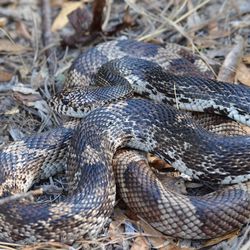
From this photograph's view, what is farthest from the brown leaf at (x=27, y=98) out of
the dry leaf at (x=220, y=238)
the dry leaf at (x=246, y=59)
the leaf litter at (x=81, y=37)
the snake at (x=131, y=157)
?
the dry leaf at (x=220, y=238)

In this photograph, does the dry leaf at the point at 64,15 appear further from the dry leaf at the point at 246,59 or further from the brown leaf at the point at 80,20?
the dry leaf at the point at 246,59

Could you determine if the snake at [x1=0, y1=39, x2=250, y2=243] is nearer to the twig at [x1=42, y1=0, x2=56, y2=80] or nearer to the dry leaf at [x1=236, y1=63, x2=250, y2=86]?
the dry leaf at [x1=236, y1=63, x2=250, y2=86]

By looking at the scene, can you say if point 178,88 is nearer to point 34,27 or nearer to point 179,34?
point 179,34

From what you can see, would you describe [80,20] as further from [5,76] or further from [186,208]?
[186,208]

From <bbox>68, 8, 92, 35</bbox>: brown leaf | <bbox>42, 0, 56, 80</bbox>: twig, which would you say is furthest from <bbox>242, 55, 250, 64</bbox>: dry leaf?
<bbox>42, 0, 56, 80</bbox>: twig

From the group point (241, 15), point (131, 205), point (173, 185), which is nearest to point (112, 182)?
point (131, 205)

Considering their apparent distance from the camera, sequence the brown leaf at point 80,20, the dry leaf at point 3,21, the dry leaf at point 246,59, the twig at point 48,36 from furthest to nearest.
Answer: the dry leaf at point 3,21 < the brown leaf at point 80,20 < the twig at point 48,36 < the dry leaf at point 246,59
